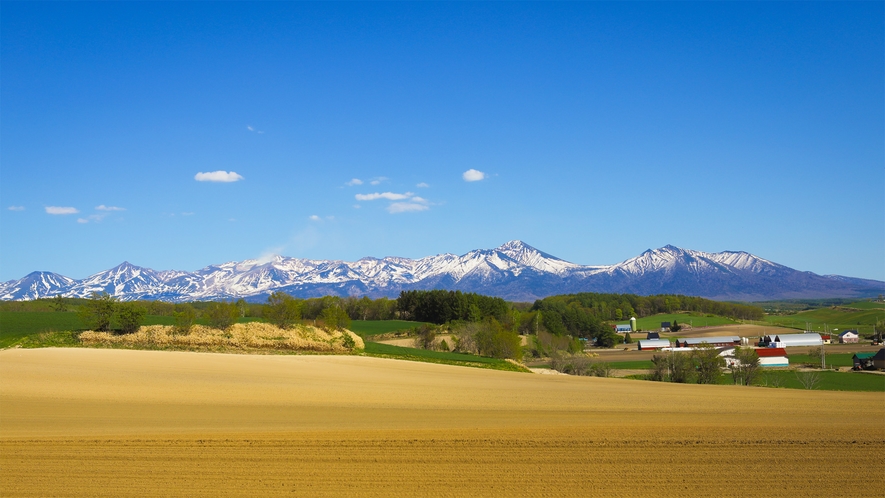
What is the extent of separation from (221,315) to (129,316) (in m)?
8.62

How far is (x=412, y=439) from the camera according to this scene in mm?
20453

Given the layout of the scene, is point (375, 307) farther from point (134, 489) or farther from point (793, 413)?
point (134, 489)

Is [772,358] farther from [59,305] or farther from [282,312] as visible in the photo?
[59,305]

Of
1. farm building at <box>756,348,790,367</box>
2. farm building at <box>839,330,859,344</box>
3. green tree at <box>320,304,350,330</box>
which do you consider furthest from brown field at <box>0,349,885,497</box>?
farm building at <box>839,330,859,344</box>

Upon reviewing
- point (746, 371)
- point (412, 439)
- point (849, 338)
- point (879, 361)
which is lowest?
point (879, 361)

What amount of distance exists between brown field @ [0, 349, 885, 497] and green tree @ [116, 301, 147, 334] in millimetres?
14360

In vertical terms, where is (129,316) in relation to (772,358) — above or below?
above

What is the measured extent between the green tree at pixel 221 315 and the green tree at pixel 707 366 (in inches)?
1755

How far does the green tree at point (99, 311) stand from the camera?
2046 inches

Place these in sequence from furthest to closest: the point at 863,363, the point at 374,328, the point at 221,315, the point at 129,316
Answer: the point at 374,328 < the point at 863,363 < the point at 221,315 < the point at 129,316

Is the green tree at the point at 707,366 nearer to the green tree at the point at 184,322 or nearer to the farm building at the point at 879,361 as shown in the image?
the farm building at the point at 879,361

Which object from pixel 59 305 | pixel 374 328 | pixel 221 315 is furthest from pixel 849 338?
pixel 59 305

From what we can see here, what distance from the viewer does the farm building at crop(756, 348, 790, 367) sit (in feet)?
310

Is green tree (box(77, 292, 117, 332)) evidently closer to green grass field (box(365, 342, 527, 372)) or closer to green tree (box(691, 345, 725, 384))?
green grass field (box(365, 342, 527, 372))
